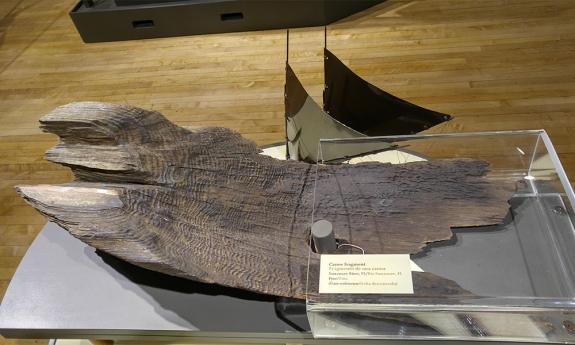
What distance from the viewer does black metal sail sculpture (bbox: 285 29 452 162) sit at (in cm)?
150

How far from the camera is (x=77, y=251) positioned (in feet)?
4.37

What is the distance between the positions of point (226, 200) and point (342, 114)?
2.00 feet

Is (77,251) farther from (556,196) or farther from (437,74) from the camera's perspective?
(437,74)

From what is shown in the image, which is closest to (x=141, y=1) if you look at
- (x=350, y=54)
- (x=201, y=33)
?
(x=201, y=33)

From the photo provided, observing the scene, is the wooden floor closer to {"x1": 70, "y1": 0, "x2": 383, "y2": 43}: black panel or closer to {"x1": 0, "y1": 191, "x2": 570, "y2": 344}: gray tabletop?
{"x1": 70, "y1": 0, "x2": 383, "y2": 43}: black panel

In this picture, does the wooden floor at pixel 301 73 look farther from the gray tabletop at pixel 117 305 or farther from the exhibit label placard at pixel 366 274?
the exhibit label placard at pixel 366 274

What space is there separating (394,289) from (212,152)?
1.87 ft

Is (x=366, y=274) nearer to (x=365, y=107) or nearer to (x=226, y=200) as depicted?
(x=226, y=200)

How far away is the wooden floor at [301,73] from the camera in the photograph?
2.00m

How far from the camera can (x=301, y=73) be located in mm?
2309

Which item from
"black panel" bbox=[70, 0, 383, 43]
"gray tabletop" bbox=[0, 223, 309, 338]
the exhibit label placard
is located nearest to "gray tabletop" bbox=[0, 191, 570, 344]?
"gray tabletop" bbox=[0, 223, 309, 338]

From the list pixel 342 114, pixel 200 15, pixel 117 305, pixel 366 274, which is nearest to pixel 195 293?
pixel 117 305

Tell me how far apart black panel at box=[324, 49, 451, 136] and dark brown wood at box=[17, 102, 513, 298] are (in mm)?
332

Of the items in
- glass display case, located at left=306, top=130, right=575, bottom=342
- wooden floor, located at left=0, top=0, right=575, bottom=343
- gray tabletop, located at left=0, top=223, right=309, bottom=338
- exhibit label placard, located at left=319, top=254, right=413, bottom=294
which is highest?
exhibit label placard, located at left=319, top=254, right=413, bottom=294
